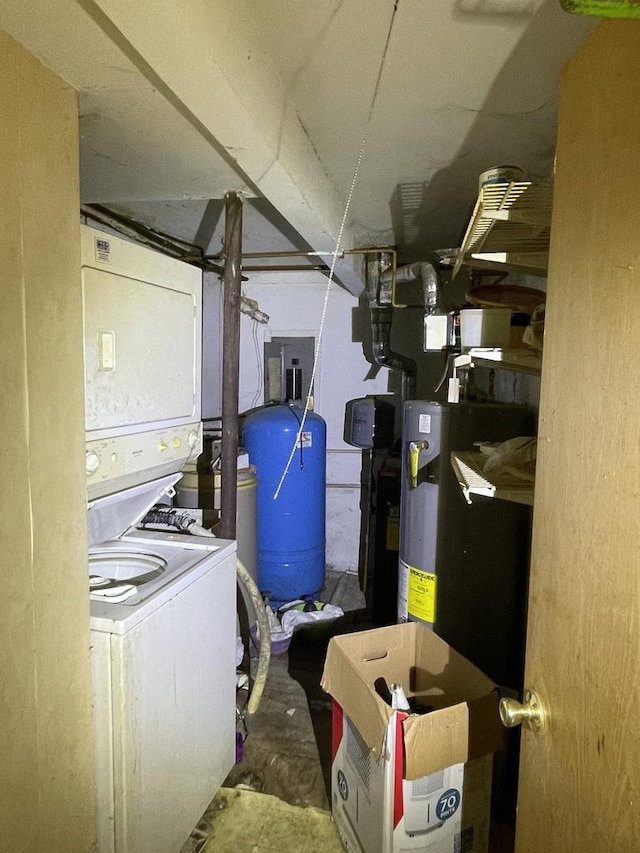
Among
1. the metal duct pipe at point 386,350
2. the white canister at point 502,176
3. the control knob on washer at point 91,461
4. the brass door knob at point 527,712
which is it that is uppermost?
the white canister at point 502,176

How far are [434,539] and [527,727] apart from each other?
4.17ft

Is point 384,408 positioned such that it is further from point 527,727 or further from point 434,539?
point 527,727

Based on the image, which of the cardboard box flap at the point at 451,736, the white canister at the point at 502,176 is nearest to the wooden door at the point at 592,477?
the white canister at the point at 502,176

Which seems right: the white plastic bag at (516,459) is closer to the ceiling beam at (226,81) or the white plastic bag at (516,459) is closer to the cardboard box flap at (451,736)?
the cardboard box flap at (451,736)

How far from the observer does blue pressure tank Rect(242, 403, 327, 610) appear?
321cm

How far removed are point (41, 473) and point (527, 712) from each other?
1002 mm

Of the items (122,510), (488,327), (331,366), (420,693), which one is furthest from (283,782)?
(331,366)

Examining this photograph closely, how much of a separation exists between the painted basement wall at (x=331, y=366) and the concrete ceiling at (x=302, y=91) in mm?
1628

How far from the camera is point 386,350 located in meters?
3.34

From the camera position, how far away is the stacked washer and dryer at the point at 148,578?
4.40ft

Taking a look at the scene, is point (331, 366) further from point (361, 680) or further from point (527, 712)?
point (527, 712)

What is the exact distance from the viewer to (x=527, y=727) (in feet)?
2.99

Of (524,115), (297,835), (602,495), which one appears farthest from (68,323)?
(297,835)

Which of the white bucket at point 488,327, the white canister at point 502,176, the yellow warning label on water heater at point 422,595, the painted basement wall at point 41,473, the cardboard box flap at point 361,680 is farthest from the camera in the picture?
the yellow warning label on water heater at point 422,595
